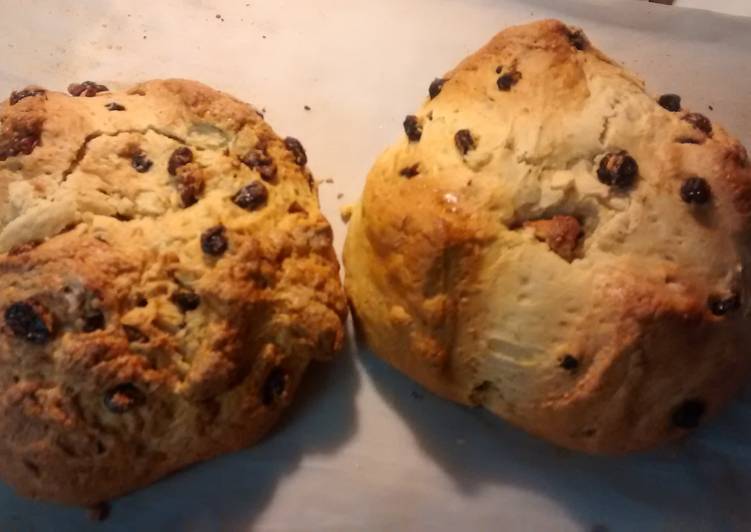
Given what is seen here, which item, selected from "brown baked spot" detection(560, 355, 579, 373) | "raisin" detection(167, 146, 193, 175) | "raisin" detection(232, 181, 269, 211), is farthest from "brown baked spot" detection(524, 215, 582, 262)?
"raisin" detection(167, 146, 193, 175)

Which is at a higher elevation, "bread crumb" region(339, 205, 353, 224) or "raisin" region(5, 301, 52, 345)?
"bread crumb" region(339, 205, 353, 224)

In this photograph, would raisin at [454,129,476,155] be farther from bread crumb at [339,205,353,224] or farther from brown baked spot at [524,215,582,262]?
bread crumb at [339,205,353,224]

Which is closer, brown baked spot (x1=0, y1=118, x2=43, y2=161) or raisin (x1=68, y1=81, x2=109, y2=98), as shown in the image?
brown baked spot (x1=0, y1=118, x2=43, y2=161)

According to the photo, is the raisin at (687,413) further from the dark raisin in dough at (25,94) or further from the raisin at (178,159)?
the dark raisin in dough at (25,94)

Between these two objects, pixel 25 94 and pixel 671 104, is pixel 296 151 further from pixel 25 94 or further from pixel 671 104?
pixel 671 104

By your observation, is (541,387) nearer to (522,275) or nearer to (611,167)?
(522,275)

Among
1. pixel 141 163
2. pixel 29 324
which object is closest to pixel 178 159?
pixel 141 163
